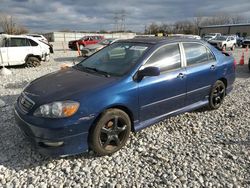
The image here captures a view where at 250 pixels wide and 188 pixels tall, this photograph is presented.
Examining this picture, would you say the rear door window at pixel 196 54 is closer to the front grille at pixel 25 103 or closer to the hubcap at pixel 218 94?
the hubcap at pixel 218 94

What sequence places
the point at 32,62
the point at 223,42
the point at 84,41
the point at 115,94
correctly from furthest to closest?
the point at 84,41
the point at 223,42
the point at 32,62
the point at 115,94

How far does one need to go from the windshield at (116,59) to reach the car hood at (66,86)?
230mm

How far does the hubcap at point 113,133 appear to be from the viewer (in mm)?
3271

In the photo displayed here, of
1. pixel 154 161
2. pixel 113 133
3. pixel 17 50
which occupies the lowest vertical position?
pixel 154 161

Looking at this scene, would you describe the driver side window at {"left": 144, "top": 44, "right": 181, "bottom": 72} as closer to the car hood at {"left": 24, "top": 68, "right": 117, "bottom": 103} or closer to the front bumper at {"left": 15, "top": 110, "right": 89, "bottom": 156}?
the car hood at {"left": 24, "top": 68, "right": 117, "bottom": 103}

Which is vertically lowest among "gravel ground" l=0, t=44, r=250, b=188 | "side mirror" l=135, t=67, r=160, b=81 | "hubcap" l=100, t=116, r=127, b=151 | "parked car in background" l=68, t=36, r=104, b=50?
"gravel ground" l=0, t=44, r=250, b=188

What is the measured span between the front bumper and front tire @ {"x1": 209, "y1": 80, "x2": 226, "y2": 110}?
3.01 m

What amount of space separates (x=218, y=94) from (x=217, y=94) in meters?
0.04

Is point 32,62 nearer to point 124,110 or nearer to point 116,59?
point 116,59

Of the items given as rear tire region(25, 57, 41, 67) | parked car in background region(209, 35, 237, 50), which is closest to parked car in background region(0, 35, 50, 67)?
rear tire region(25, 57, 41, 67)

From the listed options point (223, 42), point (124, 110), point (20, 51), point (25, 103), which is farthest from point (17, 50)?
point (223, 42)

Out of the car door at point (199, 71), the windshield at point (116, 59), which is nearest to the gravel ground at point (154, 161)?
the car door at point (199, 71)

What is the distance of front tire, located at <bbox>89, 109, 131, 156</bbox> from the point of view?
3.13 meters

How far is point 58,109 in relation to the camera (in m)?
2.91
